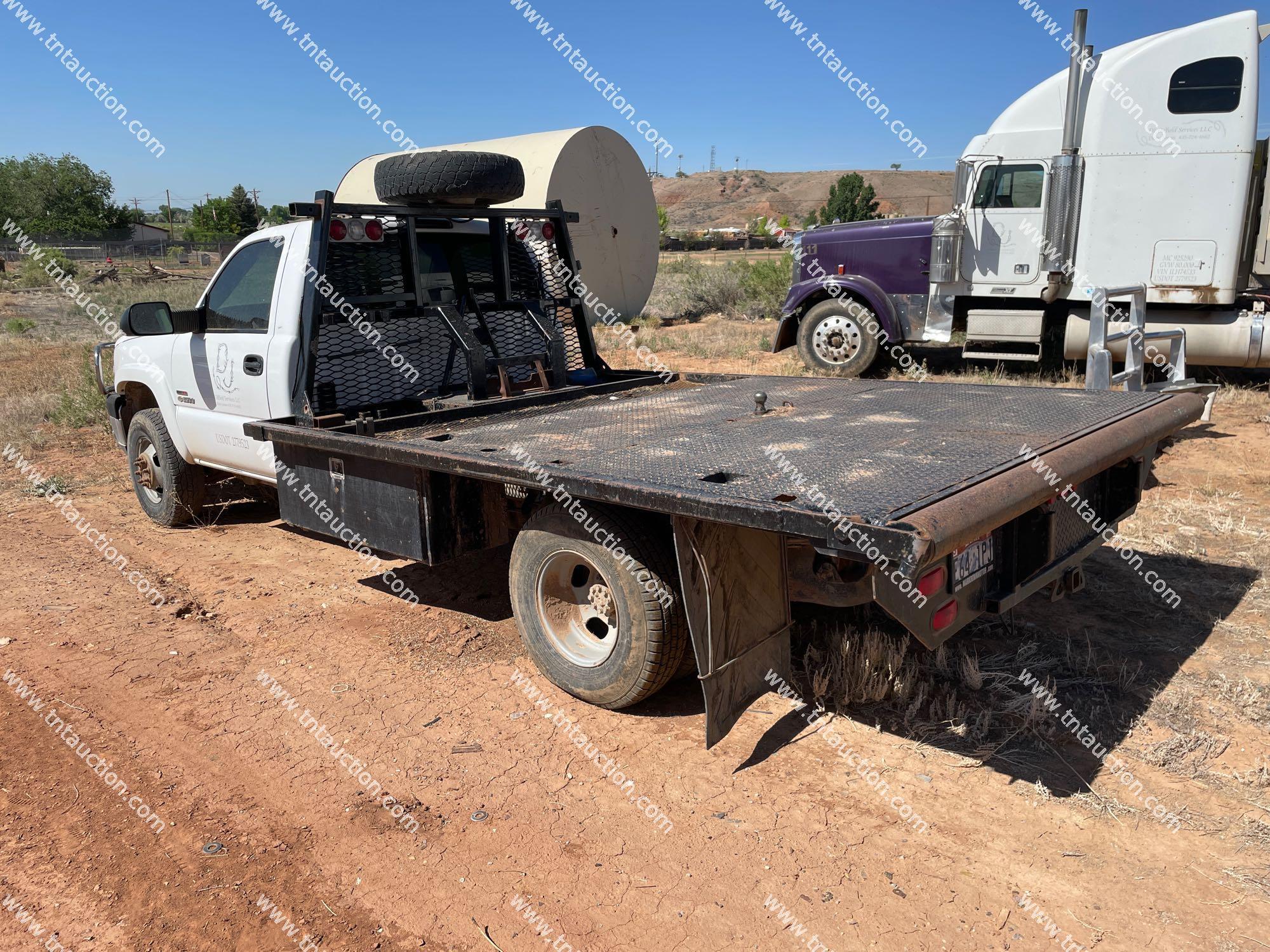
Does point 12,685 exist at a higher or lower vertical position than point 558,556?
lower

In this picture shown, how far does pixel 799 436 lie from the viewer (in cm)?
422

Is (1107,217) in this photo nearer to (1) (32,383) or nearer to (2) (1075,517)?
(2) (1075,517)

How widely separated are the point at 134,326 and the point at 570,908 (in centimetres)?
476

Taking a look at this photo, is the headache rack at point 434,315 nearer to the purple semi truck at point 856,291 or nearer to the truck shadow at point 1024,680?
the truck shadow at point 1024,680

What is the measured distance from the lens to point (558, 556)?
3945 mm

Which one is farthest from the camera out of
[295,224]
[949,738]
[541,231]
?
[541,231]

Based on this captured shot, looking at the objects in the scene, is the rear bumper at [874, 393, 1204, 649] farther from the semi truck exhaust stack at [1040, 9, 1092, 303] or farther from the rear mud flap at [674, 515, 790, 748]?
the semi truck exhaust stack at [1040, 9, 1092, 303]

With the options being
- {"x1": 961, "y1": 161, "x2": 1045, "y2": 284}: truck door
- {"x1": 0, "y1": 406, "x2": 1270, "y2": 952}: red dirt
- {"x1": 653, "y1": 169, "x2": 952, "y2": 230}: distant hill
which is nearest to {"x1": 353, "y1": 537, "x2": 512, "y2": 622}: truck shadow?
{"x1": 0, "y1": 406, "x2": 1270, "y2": 952}: red dirt

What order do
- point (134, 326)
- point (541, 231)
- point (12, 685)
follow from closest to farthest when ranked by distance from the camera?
point (12, 685)
point (134, 326)
point (541, 231)

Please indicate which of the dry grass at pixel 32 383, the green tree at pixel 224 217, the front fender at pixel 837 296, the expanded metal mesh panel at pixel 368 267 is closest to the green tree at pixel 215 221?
the green tree at pixel 224 217

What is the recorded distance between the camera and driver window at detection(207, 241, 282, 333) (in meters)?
5.41

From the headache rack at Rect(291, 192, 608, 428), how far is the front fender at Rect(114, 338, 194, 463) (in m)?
1.68

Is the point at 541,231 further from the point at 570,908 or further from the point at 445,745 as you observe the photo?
the point at 570,908

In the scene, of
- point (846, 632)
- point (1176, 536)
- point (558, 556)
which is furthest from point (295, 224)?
point (1176, 536)
